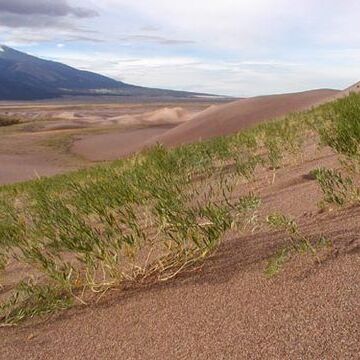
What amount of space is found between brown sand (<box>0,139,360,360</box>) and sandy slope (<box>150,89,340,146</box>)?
3344cm

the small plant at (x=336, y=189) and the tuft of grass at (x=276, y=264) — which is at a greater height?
the small plant at (x=336, y=189)

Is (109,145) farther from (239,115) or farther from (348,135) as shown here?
(348,135)

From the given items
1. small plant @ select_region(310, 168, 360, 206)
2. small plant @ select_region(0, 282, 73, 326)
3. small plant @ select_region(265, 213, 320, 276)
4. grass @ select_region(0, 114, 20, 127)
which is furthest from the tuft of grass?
grass @ select_region(0, 114, 20, 127)

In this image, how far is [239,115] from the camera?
4288 centimetres

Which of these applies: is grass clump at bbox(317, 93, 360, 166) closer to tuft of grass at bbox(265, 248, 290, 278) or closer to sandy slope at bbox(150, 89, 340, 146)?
tuft of grass at bbox(265, 248, 290, 278)

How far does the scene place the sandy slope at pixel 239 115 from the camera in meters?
39.6

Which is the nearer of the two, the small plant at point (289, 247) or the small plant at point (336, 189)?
the small plant at point (289, 247)

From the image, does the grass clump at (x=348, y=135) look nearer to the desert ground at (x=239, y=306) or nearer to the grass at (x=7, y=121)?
the desert ground at (x=239, y=306)

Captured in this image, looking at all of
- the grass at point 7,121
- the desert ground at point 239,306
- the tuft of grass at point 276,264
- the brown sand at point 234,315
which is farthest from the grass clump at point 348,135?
the grass at point 7,121

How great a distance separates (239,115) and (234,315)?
131 feet

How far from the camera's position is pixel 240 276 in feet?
12.5

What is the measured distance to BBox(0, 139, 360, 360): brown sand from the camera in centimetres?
286

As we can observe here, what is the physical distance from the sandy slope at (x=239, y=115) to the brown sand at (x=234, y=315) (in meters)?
33.4

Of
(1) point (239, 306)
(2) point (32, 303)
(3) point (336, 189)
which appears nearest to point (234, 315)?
(1) point (239, 306)
